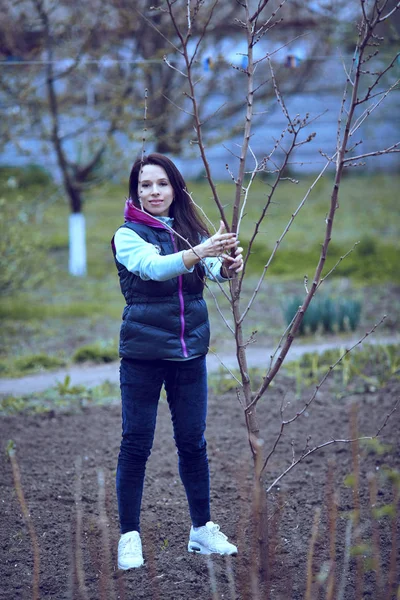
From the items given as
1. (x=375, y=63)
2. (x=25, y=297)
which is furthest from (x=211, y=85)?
(x=25, y=297)

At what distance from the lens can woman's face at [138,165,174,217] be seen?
3066 mm

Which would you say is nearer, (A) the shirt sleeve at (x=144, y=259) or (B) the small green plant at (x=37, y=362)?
(A) the shirt sleeve at (x=144, y=259)

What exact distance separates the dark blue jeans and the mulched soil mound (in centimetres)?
16

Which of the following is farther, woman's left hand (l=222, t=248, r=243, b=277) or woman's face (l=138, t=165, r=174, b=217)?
woman's face (l=138, t=165, r=174, b=217)

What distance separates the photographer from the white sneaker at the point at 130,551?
3000 millimetres

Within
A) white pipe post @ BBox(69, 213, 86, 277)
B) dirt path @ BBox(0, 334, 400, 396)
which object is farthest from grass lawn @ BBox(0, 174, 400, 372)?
dirt path @ BBox(0, 334, 400, 396)

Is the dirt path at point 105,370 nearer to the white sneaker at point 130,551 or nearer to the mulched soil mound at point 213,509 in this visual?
the mulched soil mound at point 213,509

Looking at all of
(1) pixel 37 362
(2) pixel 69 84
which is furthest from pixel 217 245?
(2) pixel 69 84

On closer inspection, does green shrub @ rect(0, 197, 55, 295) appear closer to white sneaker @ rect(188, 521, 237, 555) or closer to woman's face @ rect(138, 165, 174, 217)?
woman's face @ rect(138, 165, 174, 217)

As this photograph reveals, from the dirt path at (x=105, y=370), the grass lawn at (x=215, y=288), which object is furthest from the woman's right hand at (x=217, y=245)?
the dirt path at (x=105, y=370)

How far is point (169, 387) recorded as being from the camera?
10.2ft

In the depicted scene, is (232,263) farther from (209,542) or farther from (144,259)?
(209,542)

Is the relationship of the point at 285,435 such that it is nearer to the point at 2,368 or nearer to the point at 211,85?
the point at 2,368

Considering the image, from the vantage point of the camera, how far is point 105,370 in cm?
664
